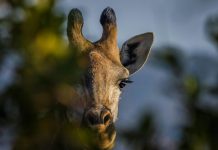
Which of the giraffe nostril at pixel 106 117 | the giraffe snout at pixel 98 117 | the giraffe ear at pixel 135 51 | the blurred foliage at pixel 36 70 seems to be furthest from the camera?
the giraffe ear at pixel 135 51

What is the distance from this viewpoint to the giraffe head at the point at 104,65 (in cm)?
848

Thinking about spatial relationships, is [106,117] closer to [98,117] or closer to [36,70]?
[98,117]

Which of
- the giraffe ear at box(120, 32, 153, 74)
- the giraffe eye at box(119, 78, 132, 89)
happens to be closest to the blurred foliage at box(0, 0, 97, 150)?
the giraffe eye at box(119, 78, 132, 89)

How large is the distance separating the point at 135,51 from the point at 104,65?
2.06 metres

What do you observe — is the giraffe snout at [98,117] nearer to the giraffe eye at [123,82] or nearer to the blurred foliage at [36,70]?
the giraffe eye at [123,82]

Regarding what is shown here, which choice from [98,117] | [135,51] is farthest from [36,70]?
[135,51]

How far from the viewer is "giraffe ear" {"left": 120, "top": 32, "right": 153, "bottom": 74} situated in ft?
37.7

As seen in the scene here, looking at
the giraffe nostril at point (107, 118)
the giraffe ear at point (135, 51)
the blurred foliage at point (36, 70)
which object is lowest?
the giraffe nostril at point (107, 118)

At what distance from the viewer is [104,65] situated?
9.70 metres

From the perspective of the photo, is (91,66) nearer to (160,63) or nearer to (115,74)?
(115,74)

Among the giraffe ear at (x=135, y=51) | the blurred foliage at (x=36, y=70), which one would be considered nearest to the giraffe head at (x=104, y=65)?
the giraffe ear at (x=135, y=51)

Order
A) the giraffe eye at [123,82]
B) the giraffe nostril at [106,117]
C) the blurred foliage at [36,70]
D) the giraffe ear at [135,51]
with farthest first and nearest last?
the giraffe ear at [135,51], the giraffe eye at [123,82], the giraffe nostril at [106,117], the blurred foliage at [36,70]

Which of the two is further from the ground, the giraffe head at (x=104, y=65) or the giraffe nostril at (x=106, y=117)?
the giraffe head at (x=104, y=65)

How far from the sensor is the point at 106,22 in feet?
35.7
